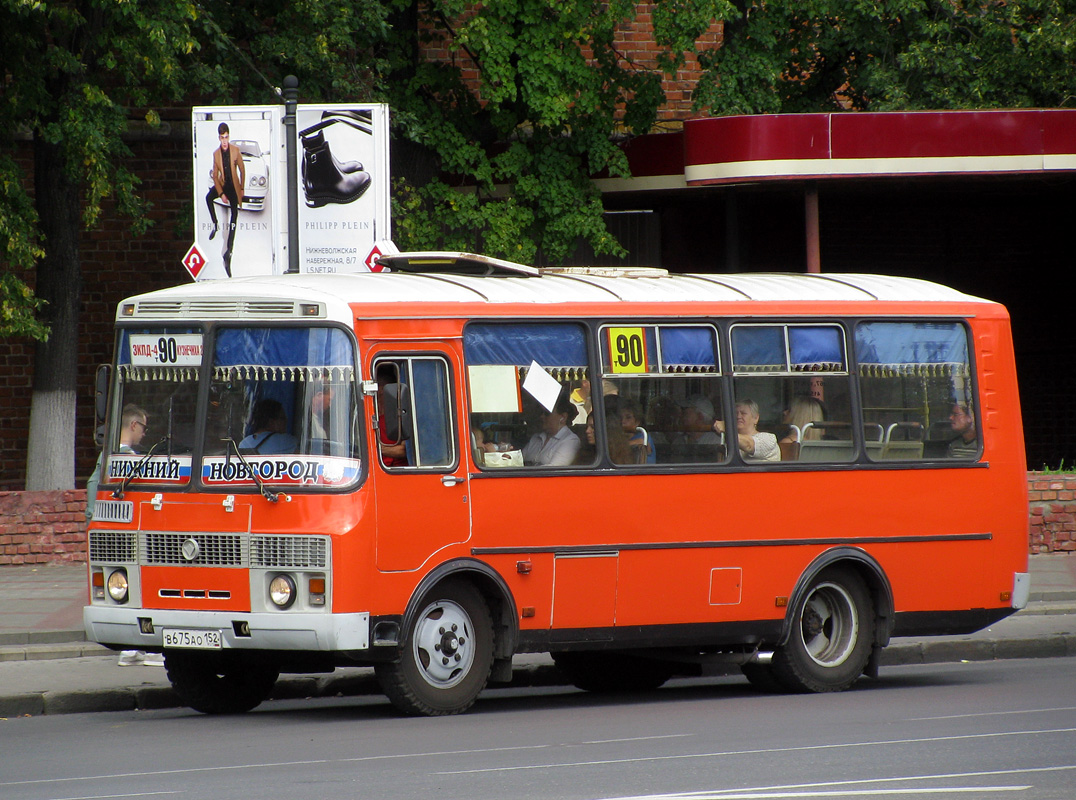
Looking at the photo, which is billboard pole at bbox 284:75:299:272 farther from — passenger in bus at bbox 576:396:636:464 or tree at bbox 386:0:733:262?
tree at bbox 386:0:733:262

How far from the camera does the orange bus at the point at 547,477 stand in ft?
33.9

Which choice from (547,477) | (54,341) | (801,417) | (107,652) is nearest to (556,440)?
(547,477)

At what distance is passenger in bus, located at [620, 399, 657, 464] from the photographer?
1157 centimetres

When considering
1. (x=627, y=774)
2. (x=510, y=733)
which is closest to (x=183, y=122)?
(x=510, y=733)

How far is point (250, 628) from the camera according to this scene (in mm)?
10172

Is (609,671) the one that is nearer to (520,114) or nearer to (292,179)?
(292,179)

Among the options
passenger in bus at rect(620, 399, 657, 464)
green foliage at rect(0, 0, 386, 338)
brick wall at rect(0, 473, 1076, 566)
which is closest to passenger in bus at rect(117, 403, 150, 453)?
passenger in bus at rect(620, 399, 657, 464)

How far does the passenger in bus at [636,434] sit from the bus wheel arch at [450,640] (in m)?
1.40

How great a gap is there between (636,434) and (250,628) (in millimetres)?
2936

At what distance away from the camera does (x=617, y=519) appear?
11391 millimetres

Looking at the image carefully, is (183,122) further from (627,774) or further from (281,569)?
(627,774)

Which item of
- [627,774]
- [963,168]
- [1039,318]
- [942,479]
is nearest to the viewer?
[627,774]

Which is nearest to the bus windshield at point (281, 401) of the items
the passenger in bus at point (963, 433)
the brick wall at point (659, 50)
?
the passenger in bus at point (963, 433)

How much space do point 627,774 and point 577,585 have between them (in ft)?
9.65
